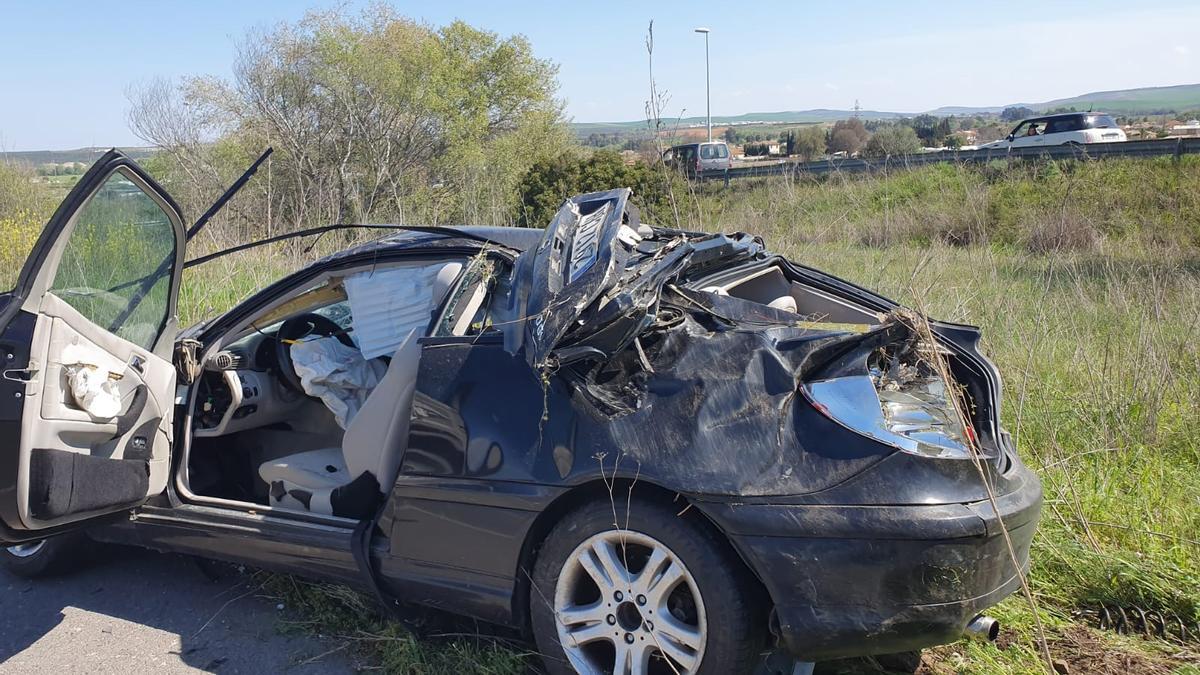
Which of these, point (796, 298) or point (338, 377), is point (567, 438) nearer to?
point (796, 298)

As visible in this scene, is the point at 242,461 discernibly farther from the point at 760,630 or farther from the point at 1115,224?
the point at 1115,224

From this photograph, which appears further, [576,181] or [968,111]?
[968,111]

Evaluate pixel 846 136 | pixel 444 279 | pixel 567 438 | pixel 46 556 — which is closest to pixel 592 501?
pixel 567 438

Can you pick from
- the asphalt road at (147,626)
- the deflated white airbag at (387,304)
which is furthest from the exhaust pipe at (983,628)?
the deflated white airbag at (387,304)

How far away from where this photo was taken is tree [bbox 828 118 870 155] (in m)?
31.8

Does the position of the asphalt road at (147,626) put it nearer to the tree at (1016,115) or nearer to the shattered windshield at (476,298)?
the shattered windshield at (476,298)

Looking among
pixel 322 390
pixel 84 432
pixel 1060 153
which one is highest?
pixel 1060 153

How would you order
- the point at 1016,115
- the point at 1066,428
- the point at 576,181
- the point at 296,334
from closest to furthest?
the point at 296,334, the point at 1066,428, the point at 576,181, the point at 1016,115

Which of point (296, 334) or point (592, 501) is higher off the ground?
point (296, 334)

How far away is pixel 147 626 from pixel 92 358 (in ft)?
3.94

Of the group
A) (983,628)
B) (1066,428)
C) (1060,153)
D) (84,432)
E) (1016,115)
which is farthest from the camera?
(1016,115)

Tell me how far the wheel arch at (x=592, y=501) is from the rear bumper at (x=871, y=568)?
Result: 0.30ft

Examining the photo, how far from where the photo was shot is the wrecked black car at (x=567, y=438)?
2.59m

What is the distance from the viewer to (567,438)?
2900 millimetres
